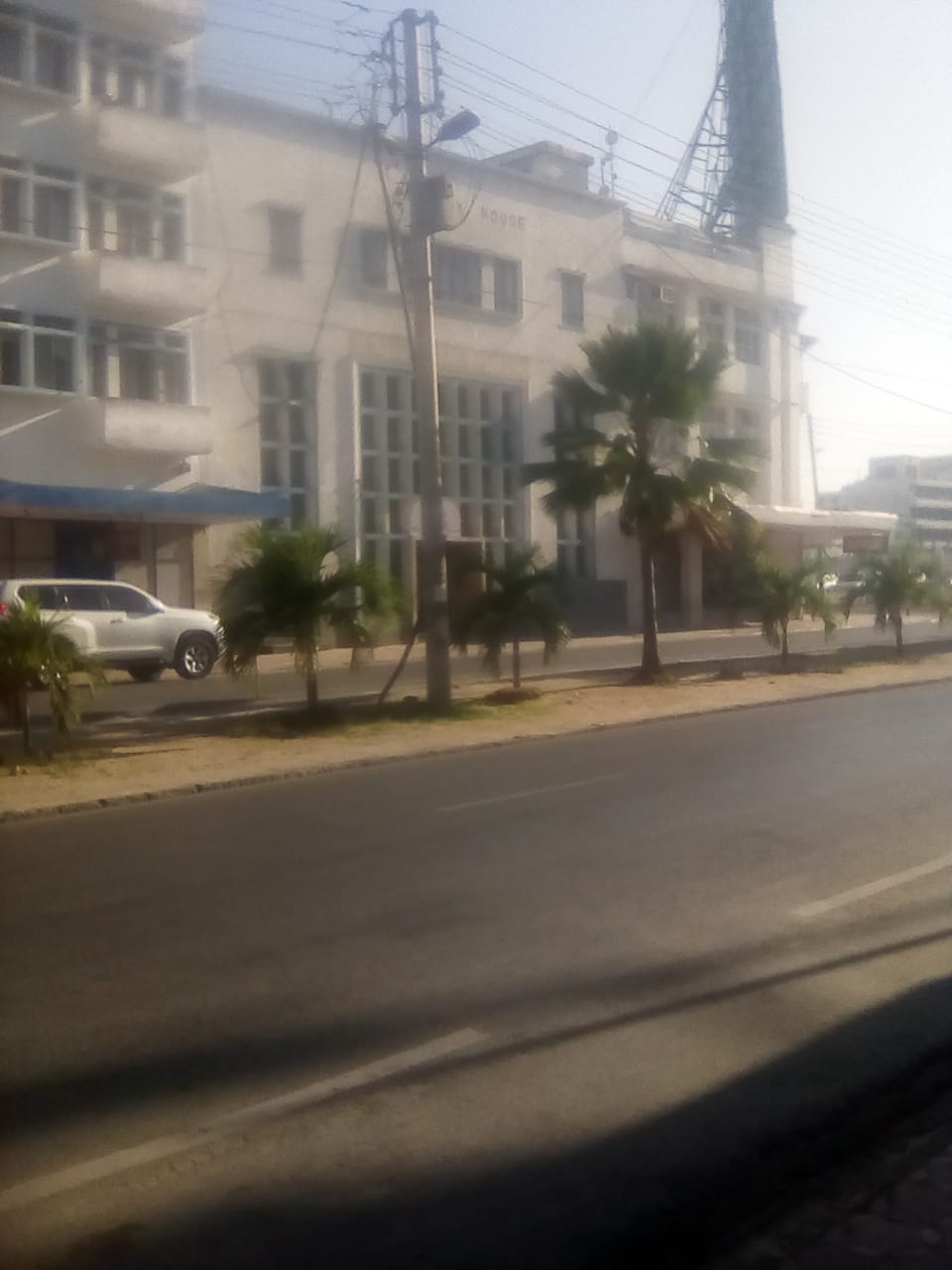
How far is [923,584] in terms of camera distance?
29219mm

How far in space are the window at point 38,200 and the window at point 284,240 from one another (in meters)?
4.00

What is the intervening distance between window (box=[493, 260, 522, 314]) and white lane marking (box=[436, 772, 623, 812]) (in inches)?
986

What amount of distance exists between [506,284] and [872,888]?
100ft

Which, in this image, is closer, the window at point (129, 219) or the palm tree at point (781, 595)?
the palm tree at point (781, 595)

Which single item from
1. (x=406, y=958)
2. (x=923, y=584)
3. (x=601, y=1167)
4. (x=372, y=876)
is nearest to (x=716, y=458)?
(x=923, y=584)

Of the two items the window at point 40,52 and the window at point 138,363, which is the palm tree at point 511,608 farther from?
the window at point 40,52

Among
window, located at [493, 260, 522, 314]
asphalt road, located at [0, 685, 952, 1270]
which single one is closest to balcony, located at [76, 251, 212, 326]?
window, located at [493, 260, 522, 314]

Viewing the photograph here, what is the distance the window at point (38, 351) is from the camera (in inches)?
1073

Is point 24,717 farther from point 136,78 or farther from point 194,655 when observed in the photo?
point 136,78

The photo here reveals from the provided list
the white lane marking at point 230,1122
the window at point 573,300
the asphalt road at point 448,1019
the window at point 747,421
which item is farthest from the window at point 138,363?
the white lane marking at point 230,1122

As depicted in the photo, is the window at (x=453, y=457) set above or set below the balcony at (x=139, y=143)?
below

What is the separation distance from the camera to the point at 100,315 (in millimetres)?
28828

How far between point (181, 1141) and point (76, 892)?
4343mm

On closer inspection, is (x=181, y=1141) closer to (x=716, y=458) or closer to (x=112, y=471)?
(x=716, y=458)
